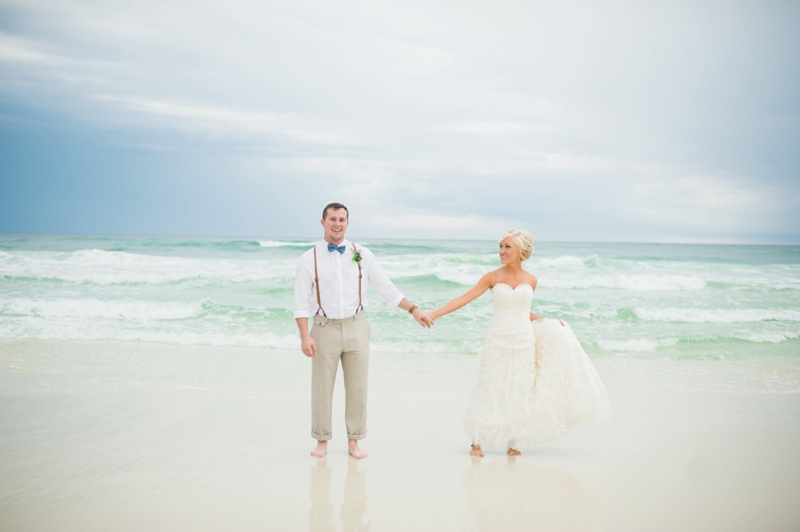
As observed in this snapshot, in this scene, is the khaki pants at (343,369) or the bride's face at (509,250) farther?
the bride's face at (509,250)

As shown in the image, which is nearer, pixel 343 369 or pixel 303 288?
pixel 303 288

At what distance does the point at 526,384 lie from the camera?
14.5ft

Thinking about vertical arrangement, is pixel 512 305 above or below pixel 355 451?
above

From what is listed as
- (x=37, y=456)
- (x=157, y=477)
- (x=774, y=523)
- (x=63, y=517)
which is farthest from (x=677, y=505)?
(x=37, y=456)

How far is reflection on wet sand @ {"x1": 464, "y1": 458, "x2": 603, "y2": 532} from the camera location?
11.4 feet

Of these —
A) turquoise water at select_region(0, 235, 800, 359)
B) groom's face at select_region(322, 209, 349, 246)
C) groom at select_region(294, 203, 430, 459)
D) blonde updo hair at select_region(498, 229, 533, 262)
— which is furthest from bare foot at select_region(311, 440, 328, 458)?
turquoise water at select_region(0, 235, 800, 359)

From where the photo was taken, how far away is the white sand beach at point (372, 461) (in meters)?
3.54

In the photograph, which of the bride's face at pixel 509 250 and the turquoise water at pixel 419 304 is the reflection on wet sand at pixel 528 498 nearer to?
the bride's face at pixel 509 250

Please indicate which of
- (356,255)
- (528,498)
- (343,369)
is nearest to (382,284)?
(356,255)

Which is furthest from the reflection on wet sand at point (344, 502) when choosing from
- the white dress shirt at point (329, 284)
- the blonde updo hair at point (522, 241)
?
the blonde updo hair at point (522, 241)

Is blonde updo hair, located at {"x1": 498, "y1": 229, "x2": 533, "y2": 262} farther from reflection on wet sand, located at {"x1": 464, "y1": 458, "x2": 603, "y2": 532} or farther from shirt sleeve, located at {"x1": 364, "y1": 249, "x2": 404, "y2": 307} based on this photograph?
reflection on wet sand, located at {"x1": 464, "y1": 458, "x2": 603, "y2": 532}

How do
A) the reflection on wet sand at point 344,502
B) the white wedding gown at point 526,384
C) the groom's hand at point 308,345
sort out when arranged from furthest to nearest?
1. the white wedding gown at point 526,384
2. the groom's hand at point 308,345
3. the reflection on wet sand at point 344,502

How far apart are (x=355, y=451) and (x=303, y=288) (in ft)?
4.71

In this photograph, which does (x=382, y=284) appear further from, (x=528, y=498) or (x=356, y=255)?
(x=528, y=498)
